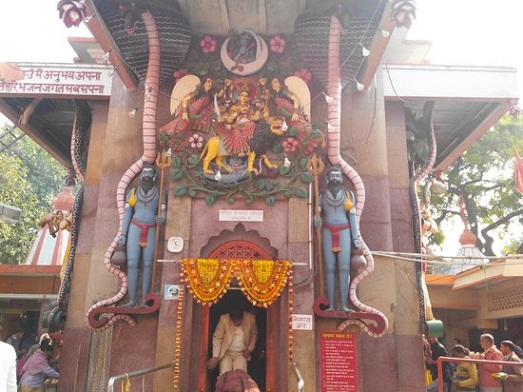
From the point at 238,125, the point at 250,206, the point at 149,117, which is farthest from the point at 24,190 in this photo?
the point at 250,206

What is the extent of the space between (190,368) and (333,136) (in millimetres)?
4379

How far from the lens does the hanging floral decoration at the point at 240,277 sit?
7.26 meters

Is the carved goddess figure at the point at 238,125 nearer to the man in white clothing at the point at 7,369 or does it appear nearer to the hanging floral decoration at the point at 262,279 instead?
the hanging floral decoration at the point at 262,279

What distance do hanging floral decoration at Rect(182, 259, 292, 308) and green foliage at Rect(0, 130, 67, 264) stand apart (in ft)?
39.6

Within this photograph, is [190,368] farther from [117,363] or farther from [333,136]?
[333,136]

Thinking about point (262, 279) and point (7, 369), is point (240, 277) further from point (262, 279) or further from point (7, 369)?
point (7, 369)

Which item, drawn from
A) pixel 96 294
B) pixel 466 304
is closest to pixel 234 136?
pixel 96 294

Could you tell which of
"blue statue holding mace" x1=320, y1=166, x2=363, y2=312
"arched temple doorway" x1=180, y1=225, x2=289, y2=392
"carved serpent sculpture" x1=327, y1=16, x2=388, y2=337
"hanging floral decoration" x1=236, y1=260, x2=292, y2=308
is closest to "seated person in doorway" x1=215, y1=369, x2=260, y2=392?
"hanging floral decoration" x1=236, y1=260, x2=292, y2=308

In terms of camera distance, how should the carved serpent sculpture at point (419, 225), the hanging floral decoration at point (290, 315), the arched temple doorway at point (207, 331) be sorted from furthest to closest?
the carved serpent sculpture at point (419, 225) → the arched temple doorway at point (207, 331) → the hanging floral decoration at point (290, 315)

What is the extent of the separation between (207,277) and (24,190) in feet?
59.6

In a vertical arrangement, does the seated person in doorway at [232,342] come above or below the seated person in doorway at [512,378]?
above

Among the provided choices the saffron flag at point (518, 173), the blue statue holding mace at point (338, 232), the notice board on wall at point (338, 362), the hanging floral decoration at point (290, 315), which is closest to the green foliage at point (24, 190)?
the hanging floral decoration at point (290, 315)

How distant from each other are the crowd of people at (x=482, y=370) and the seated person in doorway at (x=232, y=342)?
298 centimetres

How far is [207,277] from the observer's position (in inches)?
289
